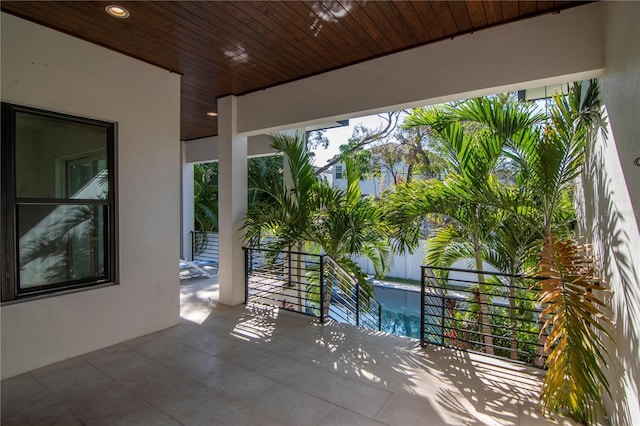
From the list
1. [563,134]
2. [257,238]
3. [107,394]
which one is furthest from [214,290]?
[563,134]

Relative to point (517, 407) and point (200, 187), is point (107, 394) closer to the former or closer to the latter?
point (517, 407)

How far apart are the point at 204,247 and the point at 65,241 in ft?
18.0

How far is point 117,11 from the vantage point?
2676 mm

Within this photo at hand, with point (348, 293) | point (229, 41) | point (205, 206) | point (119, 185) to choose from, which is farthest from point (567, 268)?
point (205, 206)

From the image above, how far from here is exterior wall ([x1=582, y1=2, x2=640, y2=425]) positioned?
5.84 feet

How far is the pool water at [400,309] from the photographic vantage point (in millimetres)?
8492

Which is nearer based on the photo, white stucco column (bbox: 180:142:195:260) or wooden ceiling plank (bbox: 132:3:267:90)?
wooden ceiling plank (bbox: 132:3:267:90)

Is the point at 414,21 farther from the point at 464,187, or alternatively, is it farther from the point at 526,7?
the point at 464,187

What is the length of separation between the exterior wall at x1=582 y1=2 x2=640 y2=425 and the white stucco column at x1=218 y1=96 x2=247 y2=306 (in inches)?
156

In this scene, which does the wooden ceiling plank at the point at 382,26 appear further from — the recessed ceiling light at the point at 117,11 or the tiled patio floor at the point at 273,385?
the tiled patio floor at the point at 273,385

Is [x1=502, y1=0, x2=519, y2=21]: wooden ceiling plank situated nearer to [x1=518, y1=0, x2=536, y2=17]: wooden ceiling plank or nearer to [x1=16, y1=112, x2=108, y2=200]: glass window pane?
[x1=518, y1=0, x2=536, y2=17]: wooden ceiling plank

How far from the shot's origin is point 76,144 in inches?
126

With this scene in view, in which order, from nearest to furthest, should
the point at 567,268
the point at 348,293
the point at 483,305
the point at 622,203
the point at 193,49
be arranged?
the point at 622,203
the point at 567,268
the point at 193,49
the point at 483,305
the point at 348,293

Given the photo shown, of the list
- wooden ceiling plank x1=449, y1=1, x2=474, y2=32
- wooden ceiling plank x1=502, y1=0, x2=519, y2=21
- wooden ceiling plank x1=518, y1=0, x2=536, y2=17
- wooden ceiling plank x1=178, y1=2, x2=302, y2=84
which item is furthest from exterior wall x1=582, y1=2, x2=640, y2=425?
wooden ceiling plank x1=178, y1=2, x2=302, y2=84
